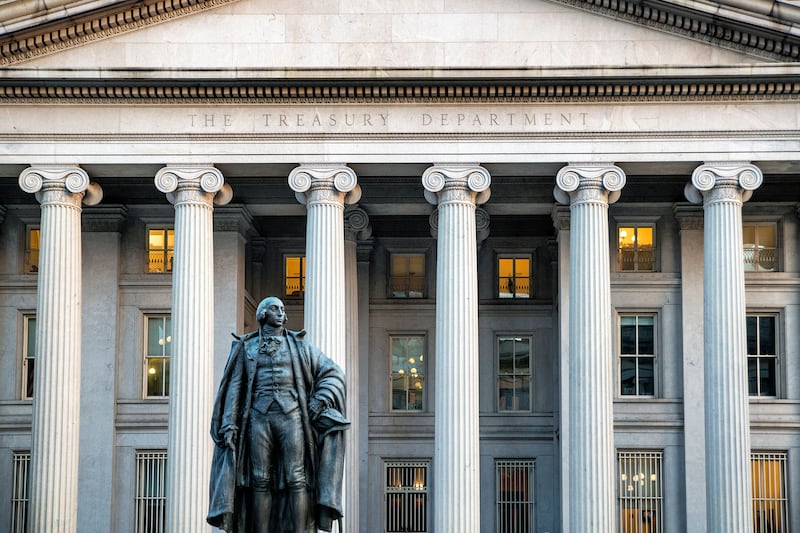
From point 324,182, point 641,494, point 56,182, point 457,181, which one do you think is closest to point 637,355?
point 641,494

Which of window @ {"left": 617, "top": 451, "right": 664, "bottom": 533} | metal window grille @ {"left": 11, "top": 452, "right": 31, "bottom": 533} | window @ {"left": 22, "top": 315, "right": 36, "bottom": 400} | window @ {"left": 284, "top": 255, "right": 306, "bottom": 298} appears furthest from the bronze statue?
window @ {"left": 284, "top": 255, "right": 306, "bottom": 298}

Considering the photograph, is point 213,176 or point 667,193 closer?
point 213,176

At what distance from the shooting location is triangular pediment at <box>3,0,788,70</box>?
131 ft

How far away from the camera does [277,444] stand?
17.8m

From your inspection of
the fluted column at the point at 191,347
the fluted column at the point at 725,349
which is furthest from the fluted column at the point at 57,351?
the fluted column at the point at 725,349

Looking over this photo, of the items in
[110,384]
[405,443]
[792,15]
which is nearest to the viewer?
[792,15]

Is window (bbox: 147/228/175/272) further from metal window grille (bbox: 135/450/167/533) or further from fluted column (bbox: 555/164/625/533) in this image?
fluted column (bbox: 555/164/625/533)

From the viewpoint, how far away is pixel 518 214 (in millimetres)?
45906

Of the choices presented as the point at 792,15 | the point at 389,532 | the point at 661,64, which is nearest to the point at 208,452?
the point at 389,532

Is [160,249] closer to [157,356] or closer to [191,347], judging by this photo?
[157,356]

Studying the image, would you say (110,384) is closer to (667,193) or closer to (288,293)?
(288,293)

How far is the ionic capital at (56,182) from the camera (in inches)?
1575

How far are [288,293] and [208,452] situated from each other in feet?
35.3

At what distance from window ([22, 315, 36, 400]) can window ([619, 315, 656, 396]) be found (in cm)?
1709
